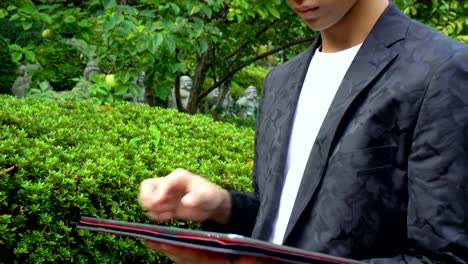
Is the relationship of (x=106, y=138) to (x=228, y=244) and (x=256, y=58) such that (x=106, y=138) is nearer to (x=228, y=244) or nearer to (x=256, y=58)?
(x=228, y=244)

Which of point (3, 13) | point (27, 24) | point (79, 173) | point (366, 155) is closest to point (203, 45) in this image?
point (27, 24)

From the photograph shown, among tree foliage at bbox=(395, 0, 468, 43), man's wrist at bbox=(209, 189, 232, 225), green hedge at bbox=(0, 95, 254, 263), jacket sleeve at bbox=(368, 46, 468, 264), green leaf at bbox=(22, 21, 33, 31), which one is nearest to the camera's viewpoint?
jacket sleeve at bbox=(368, 46, 468, 264)

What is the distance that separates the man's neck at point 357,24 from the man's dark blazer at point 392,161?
0.09 feet

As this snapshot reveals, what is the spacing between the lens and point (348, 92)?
1604 mm

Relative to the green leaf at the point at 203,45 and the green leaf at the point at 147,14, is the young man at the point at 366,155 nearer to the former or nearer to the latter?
the green leaf at the point at 147,14

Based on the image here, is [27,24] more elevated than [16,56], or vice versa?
[27,24]

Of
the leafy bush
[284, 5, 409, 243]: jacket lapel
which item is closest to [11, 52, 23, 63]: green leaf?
[284, 5, 409, 243]: jacket lapel

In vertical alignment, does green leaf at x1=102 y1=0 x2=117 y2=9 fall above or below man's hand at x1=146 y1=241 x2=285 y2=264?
above

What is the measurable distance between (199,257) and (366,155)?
0.52 metres

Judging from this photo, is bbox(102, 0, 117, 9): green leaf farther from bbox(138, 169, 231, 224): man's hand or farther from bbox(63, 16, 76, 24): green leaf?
bbox(138, 169, 231, 224): man's hand

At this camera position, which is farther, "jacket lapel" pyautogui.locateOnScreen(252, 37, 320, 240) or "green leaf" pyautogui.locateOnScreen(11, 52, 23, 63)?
"green leaf" pyautogui.locateOnScreen(11, 52, 23, 63)

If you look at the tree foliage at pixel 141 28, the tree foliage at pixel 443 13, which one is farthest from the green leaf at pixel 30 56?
the tree foliage at pixel 443 13

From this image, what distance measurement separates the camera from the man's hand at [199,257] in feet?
3.58

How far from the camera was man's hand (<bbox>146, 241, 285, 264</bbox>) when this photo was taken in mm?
1090
